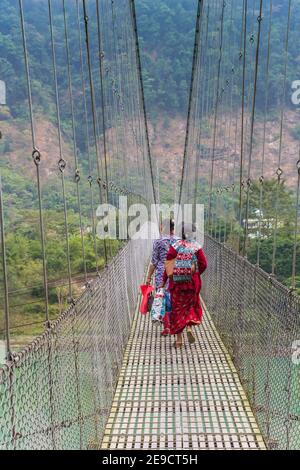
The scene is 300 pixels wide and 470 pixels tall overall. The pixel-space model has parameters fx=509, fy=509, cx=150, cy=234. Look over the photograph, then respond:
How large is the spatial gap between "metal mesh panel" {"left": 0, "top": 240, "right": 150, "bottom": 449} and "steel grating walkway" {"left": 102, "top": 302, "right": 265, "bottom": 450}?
9 centimetres

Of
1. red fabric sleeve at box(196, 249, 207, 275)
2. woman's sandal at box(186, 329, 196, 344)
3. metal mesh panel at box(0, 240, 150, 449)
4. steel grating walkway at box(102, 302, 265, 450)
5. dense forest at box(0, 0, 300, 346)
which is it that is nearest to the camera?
metal mesh panel at box(0, 240, 150, 449)

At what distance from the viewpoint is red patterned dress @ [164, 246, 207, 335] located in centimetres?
266

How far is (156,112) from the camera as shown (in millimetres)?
35688

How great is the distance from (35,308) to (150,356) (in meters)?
12.8

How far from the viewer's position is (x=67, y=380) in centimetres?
142

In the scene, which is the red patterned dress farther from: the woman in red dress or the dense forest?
the dense forest

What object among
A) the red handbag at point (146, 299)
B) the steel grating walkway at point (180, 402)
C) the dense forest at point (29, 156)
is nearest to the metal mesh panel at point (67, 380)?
the steel grating walkway at point (180, 402)

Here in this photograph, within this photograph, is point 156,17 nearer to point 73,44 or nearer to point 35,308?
point 73,44

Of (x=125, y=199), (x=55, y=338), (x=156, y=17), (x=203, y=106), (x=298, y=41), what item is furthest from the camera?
(x=156, y=17)

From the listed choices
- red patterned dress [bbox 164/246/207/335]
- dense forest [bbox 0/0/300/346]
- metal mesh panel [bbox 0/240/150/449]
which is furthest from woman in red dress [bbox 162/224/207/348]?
dense forest [bbox 0/0/300/346]

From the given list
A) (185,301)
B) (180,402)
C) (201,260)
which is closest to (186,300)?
(185,301)

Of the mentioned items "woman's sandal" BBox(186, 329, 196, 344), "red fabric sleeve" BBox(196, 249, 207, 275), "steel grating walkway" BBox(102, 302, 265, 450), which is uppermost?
"red fabric sleeve" BBox(196, 249, 207, 275)

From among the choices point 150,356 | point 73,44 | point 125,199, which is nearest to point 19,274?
point 73,44

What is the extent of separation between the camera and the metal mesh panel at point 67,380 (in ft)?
3.22
